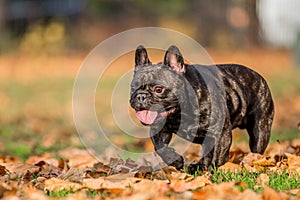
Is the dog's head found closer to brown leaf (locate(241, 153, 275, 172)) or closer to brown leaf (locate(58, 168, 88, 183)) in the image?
brown leaf (locate(58, 168, 88, 183))

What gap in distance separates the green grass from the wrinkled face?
616mm

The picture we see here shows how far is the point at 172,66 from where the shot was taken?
5852mm

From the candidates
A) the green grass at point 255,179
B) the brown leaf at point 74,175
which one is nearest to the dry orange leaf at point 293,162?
the green grass at point 255,179

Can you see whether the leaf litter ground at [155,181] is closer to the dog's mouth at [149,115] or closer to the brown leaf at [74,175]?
the brown leaf at [74,175]

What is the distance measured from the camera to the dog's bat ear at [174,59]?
19.0ft

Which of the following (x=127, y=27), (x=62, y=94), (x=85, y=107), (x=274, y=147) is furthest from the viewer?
(x=127, y=27)

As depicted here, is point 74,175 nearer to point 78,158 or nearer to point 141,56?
point 141,56

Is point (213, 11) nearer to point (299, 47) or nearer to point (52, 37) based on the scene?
point (52, 37)

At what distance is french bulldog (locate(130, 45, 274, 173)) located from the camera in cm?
575

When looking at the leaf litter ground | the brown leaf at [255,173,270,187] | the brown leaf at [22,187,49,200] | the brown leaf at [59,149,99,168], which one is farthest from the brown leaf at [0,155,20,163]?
the brown leaf at [255,173,270,187]

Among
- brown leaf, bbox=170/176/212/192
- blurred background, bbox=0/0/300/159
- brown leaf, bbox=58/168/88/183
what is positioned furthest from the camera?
blurred background, bbox=0/0/300/159

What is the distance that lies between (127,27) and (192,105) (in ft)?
108

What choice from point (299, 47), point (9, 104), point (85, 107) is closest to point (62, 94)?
point (9, 104)

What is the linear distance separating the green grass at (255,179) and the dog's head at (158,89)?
620 mm
